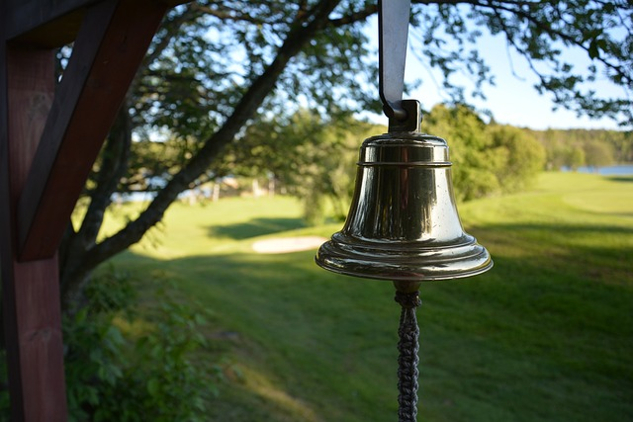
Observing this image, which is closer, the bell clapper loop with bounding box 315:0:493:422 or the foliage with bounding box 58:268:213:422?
the bell clapper loop with bounding box 315:0:493:422

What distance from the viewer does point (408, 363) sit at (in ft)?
3.59

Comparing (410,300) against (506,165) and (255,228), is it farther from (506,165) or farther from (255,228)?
(255,228)

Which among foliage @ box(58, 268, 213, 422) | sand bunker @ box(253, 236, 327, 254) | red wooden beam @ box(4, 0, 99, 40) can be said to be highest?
red wooden beam @ box(4, 0, 99, 40)

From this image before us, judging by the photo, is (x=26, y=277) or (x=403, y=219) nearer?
(x=403, y=219)

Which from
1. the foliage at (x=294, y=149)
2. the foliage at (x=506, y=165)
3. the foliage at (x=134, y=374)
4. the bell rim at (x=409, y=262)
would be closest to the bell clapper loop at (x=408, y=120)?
the bell rim at (x=409, y=262)

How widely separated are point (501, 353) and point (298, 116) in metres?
4.39

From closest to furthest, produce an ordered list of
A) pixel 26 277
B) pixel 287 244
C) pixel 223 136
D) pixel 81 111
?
pixel 81 111 < pixel 26 277 < pixel 223 136 < pixel 287 244

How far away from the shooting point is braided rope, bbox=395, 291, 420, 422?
109 cm

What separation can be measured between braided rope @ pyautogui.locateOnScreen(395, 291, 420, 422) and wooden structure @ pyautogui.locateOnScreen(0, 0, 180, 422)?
105cm

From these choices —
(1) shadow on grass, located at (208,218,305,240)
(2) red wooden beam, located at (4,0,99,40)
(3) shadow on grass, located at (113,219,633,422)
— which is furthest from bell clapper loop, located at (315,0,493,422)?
(1) shadow on grass, located at (208,218,305,240)

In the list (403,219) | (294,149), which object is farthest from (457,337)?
(403,219)

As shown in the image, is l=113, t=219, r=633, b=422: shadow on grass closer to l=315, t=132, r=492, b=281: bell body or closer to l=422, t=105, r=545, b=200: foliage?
l=315, t=132, r=492, b=281: bell body

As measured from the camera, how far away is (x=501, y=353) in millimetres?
7660

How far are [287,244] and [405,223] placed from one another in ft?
61.7
